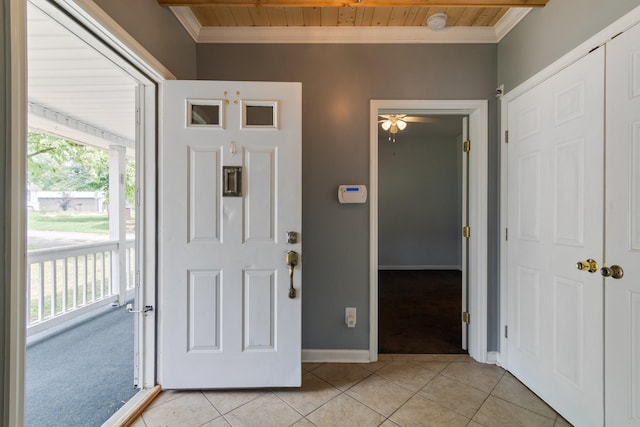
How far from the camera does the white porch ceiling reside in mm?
1723

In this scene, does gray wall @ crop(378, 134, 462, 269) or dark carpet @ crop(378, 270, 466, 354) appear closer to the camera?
dark carpet @ crop(378, 270, 466, 354)

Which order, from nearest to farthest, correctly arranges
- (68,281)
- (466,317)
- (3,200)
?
(3,200) → (466,317) → (68,281)

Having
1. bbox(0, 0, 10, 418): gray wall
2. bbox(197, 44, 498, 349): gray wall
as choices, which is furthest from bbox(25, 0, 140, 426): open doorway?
bbox(197, 44, 498, 349): gray wall

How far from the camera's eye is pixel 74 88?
2.38 m

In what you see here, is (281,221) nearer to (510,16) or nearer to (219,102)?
(219,102)

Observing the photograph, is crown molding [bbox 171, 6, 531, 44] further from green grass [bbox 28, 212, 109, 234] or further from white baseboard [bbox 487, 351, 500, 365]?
green grass [bbox 28, 212, 109, 234]

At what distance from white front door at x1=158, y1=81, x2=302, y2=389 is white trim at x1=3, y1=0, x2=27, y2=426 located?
30.5 inches

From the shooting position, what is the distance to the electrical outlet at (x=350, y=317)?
214 centimetres

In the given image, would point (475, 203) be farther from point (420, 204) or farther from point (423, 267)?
point (423, 267)

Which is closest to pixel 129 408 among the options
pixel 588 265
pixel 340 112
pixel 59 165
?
pixel 340 112

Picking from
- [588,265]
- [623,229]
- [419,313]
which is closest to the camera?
[623,229]

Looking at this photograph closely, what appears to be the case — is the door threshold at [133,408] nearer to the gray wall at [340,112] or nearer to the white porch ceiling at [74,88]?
the gray wall at [340,112]

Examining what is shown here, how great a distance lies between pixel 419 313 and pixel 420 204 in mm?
2974

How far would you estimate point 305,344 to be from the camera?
216 centimetres
